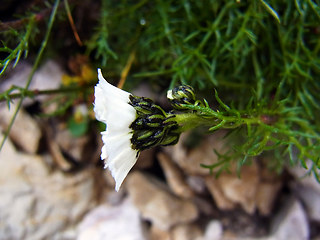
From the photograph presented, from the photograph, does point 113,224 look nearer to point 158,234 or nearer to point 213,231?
point 158,234

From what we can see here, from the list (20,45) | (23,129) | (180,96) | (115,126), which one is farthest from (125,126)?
(23,129)

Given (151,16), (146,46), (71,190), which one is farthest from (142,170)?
(151,16)

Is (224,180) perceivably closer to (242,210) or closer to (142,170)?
(242,210)

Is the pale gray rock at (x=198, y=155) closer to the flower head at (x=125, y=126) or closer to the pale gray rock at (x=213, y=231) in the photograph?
the pale gray rock at (x=213, y=231)

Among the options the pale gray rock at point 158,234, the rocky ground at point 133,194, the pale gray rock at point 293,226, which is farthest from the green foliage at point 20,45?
the pale gray rock at point 293,226

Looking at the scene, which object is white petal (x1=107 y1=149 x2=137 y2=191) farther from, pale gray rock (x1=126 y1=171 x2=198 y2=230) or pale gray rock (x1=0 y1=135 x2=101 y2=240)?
pale gray rock (x1=0 y1=135 x2=101 y2=240)
